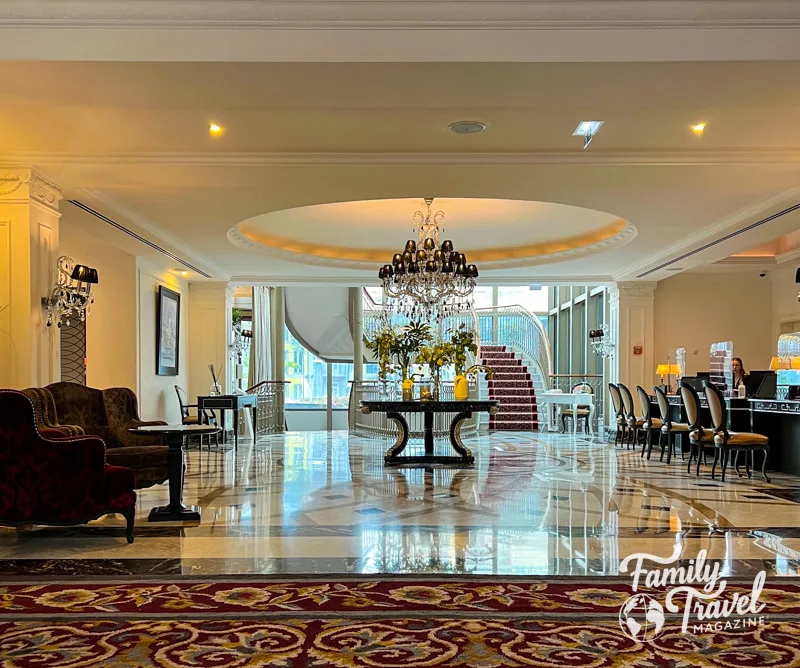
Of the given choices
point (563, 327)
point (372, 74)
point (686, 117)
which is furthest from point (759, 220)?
point (563, 327)

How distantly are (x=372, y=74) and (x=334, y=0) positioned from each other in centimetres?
47

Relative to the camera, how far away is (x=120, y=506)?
465 centimetres

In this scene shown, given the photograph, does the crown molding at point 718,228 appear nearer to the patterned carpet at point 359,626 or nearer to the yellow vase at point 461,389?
the yellow vase at point 461,389

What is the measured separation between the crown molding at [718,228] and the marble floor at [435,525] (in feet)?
9.04

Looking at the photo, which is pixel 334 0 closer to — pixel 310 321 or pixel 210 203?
pixel 210 203

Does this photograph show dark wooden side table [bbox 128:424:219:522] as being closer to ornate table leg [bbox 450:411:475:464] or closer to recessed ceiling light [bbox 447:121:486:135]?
recessed ceiling light [bbox 447:121:486:135]

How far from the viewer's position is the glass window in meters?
19.0

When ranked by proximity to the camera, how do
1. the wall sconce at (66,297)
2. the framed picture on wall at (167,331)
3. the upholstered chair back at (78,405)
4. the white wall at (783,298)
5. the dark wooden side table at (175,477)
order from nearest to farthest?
the dark wooden side table at (175,477) < the upholstered chair back at (78,405) < the wall sconce at (66,297) < the framed picture on wall at (167,331) < the white wall at (783,298)

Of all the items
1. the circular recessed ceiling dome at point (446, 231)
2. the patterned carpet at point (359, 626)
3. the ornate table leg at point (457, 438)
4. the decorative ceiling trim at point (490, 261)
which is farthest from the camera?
the decorative ceiling trim at point (490, 261)

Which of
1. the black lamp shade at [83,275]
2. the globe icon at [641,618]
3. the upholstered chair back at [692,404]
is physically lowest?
the globe icon at [641,618]

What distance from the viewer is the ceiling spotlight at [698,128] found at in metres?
5.21

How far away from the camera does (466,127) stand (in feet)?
17.4

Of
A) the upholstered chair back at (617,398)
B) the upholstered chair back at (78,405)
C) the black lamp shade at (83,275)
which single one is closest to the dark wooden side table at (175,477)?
the upholstered chair back at (78,405)

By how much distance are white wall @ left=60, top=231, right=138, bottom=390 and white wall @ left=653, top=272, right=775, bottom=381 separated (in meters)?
8.97
